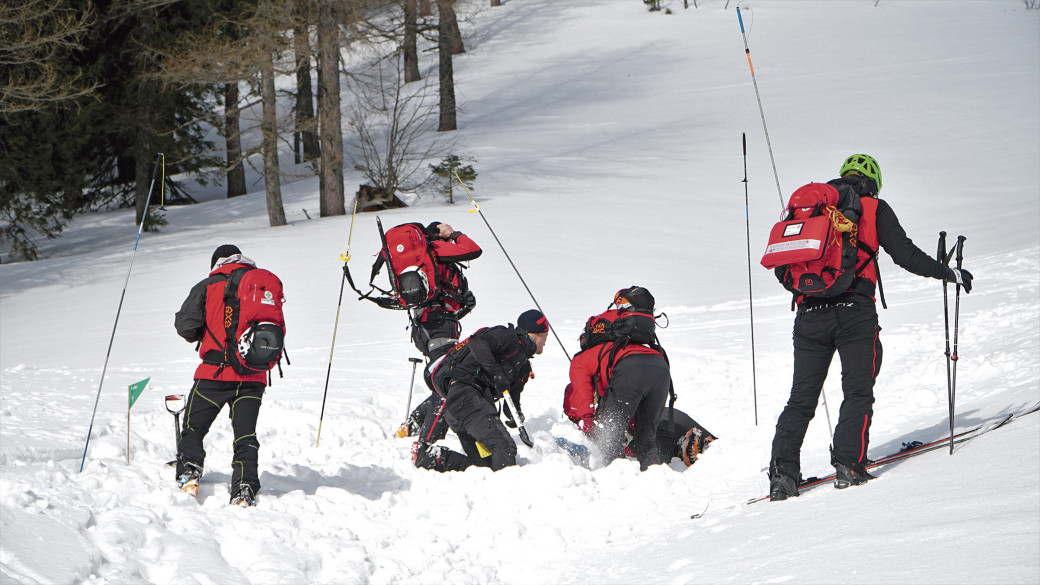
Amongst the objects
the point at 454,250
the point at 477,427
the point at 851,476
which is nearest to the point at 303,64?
the point at 454,250

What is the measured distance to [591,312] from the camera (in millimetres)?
11734

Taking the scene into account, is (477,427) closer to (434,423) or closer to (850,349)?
(434,423)

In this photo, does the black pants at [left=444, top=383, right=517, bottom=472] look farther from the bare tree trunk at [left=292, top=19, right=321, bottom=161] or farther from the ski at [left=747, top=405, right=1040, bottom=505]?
the bare tree trunk at [left=292, top=19, right=321, bottom=161]

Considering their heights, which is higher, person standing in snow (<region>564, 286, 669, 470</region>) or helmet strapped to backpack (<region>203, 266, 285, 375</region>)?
helmet strapped to backpack (<region>203, 266, 285, 375</region>)

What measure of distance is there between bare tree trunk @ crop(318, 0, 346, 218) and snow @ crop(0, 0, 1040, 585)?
152cm

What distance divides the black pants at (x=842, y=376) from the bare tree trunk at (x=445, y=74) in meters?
18.8

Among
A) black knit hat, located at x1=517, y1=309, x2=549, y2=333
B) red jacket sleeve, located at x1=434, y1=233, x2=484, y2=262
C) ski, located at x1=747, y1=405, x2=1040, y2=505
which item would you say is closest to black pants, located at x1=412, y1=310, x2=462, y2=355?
red jacket sleeve, located at x1=434, y1=233, x2=484, y2=262

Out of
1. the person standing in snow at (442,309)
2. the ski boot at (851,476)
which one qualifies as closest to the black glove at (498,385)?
the person standing in snow at (442,309)

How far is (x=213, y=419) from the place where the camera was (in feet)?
18.2

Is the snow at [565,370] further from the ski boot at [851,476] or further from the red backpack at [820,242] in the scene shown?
the red backpack at [820,242]

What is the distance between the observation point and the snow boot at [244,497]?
208 inches

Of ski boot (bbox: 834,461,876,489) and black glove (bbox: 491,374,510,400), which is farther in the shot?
black glove (bbox: 491,374,510,400)

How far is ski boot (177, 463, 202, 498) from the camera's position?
538 cm

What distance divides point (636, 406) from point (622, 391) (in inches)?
5.5
